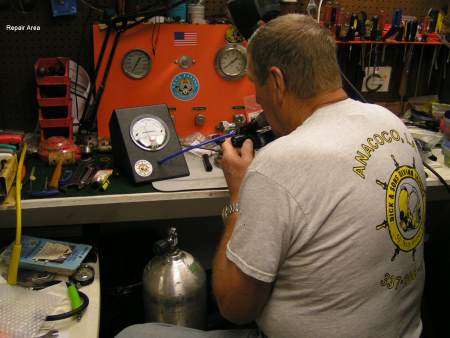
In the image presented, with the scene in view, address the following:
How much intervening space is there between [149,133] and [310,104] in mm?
639

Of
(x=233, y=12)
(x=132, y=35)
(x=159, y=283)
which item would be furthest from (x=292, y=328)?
(x=132, y=35)

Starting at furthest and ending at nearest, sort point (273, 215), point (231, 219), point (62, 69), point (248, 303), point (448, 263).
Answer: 1. point (62, 69)
2. point (448, 263)
3. point (231, 219)
4. point (248, 303)
5. point (273, 215)

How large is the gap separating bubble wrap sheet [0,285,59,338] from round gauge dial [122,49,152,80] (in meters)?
0.88

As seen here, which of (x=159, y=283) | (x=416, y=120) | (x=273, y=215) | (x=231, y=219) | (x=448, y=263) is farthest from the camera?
(x=416, y=120)

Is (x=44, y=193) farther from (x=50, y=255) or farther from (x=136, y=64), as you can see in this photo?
Result: (x=136, y=64)

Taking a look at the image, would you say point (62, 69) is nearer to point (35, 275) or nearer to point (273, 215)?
point (35, 275)

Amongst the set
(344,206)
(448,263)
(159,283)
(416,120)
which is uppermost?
(344,206)

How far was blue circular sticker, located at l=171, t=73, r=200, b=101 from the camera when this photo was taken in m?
1.74

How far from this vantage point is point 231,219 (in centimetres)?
104

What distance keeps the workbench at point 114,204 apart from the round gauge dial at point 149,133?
0.14 metres

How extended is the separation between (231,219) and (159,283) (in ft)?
1.92

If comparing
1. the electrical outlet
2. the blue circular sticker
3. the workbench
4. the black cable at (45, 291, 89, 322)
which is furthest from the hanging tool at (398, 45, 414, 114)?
the black cable at (45, 291, 89, 322)

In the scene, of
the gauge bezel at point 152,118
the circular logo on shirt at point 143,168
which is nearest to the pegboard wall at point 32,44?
the gauge bezel at point 152,118

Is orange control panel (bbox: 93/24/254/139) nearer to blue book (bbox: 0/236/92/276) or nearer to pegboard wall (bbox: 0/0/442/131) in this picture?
pegboard wall (bbox: 0/0/442/131)
